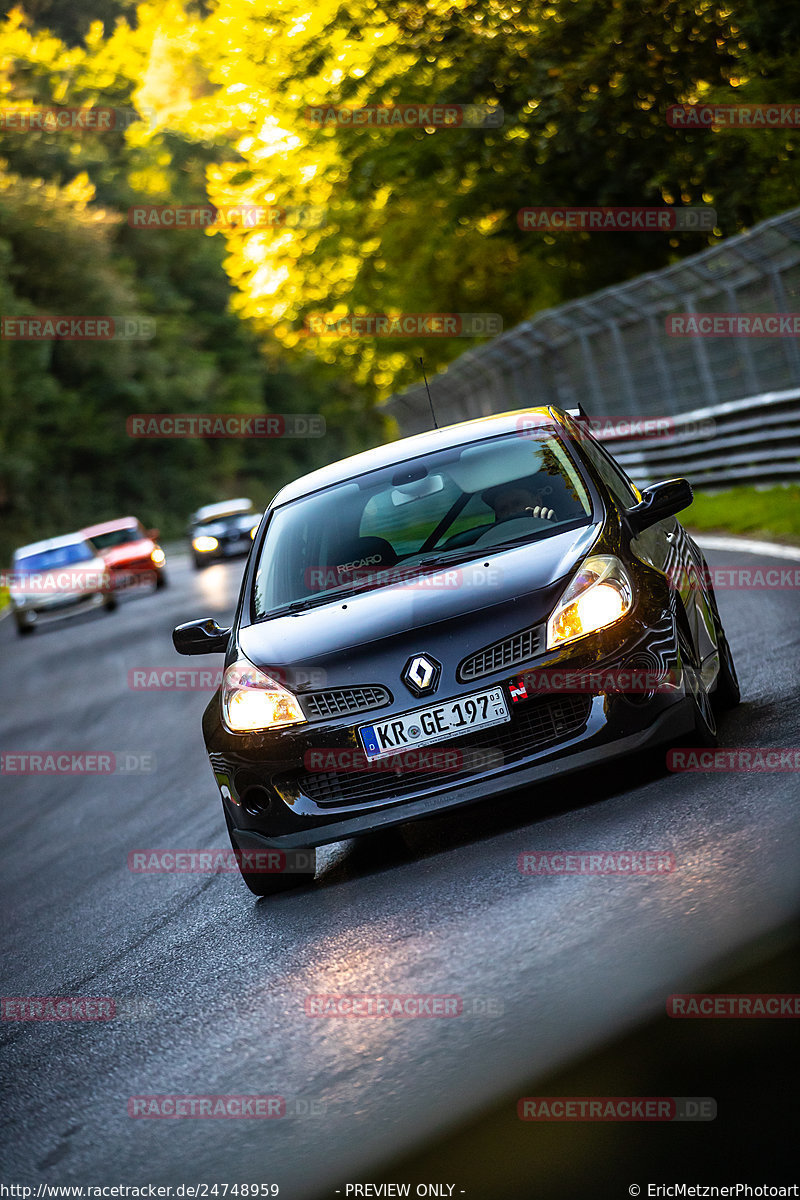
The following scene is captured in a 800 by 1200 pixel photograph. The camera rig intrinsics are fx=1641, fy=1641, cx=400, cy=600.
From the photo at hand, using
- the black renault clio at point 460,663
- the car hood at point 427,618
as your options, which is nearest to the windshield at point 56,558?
the black renault clio at point 460,663

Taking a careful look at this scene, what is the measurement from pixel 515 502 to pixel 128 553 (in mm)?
27869

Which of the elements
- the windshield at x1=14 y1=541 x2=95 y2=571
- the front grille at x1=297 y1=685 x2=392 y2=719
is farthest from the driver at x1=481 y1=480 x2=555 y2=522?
the windshield at x1=14 y1=541 x2=95 y2=571

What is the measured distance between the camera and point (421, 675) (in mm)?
5734

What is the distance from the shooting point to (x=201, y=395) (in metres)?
75.4

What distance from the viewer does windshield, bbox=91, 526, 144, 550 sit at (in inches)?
1379

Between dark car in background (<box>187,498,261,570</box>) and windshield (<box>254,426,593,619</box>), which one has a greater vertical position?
windshield (<box>254,426,593,619</box>)

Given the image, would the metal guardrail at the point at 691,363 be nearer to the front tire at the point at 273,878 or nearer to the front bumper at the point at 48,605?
the front bumper at the point at 48,605

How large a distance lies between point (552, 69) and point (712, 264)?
7.13 meters

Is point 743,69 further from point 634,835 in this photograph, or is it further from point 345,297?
point 345,297

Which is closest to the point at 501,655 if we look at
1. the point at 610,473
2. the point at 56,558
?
the point at 610,473

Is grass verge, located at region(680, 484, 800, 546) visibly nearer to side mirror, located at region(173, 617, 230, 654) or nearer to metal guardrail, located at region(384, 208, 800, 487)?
metal guardrail, located at region(384, 208, 800, 487)

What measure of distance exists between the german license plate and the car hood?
0.12m

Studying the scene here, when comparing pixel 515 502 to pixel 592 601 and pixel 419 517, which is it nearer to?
pixel 419 517

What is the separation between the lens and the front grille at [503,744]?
5727mm
